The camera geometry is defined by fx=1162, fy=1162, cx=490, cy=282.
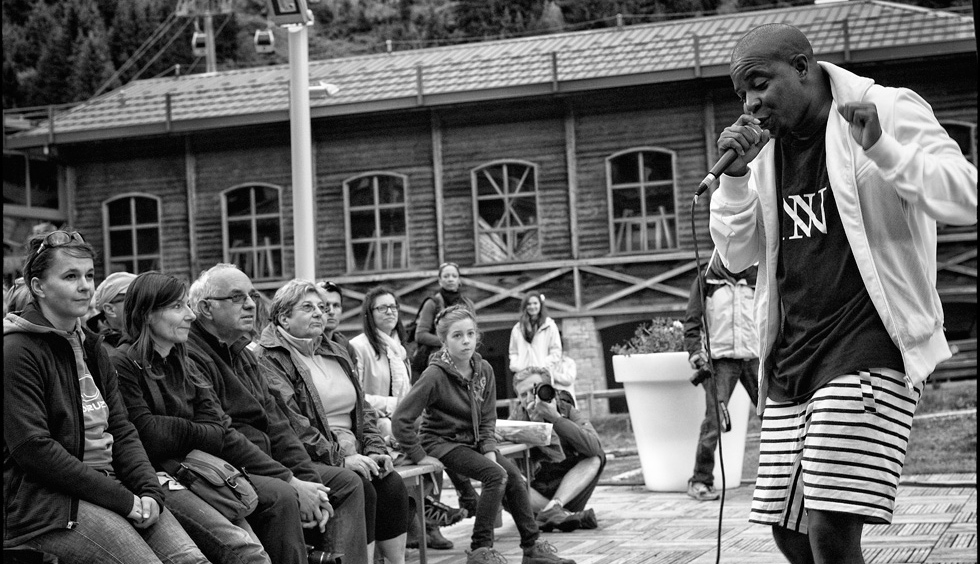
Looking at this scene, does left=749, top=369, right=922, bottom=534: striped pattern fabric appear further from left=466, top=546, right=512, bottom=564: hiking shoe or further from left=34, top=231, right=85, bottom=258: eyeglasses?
left=466, top=546, right=512, bottom=564: hiking shoe

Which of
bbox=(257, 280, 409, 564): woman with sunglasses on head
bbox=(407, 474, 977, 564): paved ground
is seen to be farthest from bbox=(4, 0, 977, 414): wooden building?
bbox=(257, 280, 409, 564): woman with sunglasses on head

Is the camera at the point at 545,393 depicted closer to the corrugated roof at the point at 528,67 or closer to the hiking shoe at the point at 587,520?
the hiking shoe at the point at 587,520

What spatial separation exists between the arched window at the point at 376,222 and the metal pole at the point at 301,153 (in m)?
11.2

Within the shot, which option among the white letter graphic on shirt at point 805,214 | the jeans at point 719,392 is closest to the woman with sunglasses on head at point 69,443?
the white letter graphic on shirt at point 805,214

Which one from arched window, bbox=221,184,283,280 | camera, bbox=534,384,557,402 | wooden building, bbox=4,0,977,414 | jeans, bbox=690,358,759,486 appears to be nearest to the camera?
camera, bbox=534,384,557,402

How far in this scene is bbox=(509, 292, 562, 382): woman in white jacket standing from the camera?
9.16m

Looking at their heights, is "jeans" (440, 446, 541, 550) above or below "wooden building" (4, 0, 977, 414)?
below

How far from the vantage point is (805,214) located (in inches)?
116

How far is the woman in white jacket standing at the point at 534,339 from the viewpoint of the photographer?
9.16 meters

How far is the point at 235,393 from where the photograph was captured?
15.1ft

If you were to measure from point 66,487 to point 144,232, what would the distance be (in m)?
17.5

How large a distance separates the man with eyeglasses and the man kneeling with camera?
2.59 m

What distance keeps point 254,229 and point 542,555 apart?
1459 cm

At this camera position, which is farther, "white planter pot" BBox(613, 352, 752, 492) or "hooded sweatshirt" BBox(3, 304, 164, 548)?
"white planter pot" BBox(613, 352, 752, 492)
